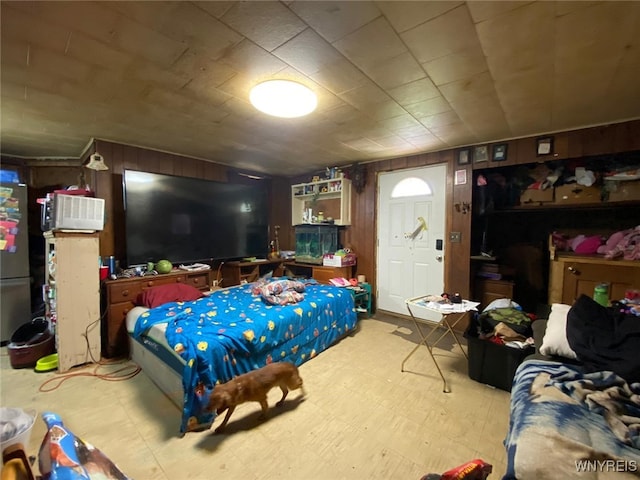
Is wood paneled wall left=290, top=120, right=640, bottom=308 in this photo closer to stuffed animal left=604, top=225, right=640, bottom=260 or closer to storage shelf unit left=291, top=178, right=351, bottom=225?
storage shelf unit left=291, top=178, right=351, bottom=225

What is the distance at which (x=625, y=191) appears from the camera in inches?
100

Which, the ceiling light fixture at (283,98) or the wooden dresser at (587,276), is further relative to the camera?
the wooden dresser at (587,276)

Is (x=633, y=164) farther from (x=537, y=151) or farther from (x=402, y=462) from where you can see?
(x=402, y=462)

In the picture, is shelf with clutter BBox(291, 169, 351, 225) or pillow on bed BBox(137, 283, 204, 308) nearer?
pillow on bed BBox(137, 283, 204, 308)

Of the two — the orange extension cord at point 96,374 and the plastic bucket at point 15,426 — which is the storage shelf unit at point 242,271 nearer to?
the orange extension cord at point 96,374

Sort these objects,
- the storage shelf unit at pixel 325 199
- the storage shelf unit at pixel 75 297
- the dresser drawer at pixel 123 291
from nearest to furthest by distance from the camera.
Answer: the storage shelf unit at pixel 75 297, the dresser drawer at pixel 123 291, the storage shelf unit at pixel 325 199

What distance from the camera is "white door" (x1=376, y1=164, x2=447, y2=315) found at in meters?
3.55

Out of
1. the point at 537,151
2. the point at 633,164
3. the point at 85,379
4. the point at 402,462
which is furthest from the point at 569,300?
the point at 85,379

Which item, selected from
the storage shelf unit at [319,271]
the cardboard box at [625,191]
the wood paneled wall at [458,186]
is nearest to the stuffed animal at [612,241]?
the cardboard box at [625,191]

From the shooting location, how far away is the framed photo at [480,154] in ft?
10.2

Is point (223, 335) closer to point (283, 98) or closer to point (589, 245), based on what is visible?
point (283, 98)

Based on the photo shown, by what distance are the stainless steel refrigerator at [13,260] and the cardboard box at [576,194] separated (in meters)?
5.93

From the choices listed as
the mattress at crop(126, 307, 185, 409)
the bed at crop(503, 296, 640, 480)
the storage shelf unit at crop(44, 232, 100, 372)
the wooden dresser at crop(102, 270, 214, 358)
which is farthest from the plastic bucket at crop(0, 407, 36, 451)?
the bed at crop(503, 296, 640, 480)

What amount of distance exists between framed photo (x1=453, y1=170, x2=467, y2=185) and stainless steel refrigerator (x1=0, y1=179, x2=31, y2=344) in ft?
16.5
